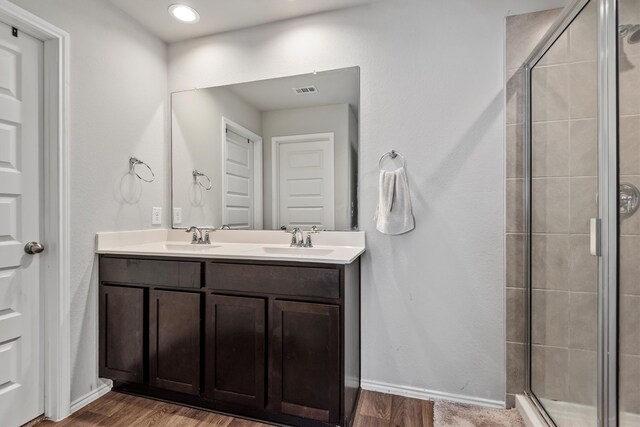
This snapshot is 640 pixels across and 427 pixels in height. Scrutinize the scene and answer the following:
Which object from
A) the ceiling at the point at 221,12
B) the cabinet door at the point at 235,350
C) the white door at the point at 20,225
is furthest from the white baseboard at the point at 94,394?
the ceiling at the point at 221,12

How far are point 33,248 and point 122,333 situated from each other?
0.64m

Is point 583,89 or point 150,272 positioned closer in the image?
point 583,89

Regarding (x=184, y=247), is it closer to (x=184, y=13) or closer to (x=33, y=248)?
(x=33, y=248)

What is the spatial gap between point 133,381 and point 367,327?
54.1 inches

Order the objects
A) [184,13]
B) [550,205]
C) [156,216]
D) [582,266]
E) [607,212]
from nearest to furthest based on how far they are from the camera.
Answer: [607,212] < [582,266] < [550,205] < [184,13] < [156,216]

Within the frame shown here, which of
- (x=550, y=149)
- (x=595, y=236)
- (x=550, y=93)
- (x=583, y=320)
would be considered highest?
(x=550, y=93)

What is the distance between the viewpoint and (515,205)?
5.63 ft

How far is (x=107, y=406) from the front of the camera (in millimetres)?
1773

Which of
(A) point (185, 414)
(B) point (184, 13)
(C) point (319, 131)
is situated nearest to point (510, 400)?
(A) point (185, 414)

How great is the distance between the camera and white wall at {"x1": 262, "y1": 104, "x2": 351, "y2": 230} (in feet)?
6.54

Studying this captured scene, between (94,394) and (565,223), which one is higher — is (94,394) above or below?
below

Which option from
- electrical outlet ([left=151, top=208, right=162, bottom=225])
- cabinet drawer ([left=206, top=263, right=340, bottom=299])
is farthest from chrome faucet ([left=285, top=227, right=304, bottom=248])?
electrical outlet ([left=151, top=208, right=162, bottom=225])

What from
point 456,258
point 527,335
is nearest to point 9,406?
point 456,258

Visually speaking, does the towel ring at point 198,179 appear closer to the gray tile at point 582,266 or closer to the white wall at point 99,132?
the white wall at point 99,132
